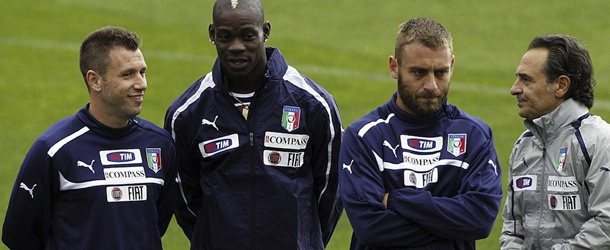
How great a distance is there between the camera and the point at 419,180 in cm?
494

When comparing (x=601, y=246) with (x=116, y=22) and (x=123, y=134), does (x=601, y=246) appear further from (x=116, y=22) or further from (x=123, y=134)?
(x=116, y=22)

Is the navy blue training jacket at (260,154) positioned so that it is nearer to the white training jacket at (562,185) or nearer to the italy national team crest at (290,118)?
the italy national team crest at (290,118)

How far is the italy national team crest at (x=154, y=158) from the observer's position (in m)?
5.20

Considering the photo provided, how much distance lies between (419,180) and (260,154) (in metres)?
0.88

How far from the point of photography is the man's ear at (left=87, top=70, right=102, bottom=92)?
521cm

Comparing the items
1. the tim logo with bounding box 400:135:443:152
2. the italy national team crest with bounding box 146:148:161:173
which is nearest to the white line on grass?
the tim logo with bounding box 400:135:443:152

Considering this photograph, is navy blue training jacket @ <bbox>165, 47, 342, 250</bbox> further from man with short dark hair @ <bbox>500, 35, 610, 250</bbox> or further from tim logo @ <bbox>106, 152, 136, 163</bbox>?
man with short dark hair @ <bbox>500, 35, 610, 250</bbox>

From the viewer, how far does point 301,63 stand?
1856 centimetres

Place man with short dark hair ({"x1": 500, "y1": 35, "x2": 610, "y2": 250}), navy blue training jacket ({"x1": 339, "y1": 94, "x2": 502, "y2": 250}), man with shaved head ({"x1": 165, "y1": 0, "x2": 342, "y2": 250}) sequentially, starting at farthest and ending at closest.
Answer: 1. man with shaved head ({"x1": 165, "y1": 0, "x2": 342, "y2": 250})
2. man with short dark hair ({"x1": 500, "y1": 35, "x2": 610, "y2": 250})
3. navy blue training jacket ({"x1": 339, "y1": 94, "x2": 502, "y2": 250})

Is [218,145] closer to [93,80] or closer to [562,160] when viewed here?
[93,80]

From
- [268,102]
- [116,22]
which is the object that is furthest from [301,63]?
[268,102]

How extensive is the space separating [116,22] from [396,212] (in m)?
16.8

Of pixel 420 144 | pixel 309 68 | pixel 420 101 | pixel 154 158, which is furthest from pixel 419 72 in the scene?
pixel 309 68

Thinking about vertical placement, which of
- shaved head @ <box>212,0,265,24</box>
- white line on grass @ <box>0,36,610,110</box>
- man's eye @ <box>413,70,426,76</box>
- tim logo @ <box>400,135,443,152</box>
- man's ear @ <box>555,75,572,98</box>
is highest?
white line on grass @ <box>0,36,610,110</box>
